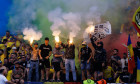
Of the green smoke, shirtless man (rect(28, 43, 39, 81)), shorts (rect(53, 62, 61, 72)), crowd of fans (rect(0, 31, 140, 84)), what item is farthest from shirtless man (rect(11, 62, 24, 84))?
the green smoke

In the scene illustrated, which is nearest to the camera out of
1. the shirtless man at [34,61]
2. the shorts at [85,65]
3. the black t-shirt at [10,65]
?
the shirtless man at [34,61]

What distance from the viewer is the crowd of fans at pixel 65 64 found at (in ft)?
32.9

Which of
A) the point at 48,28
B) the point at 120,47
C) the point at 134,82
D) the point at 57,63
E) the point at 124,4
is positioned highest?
the point at 124,4

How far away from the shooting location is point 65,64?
33.2ft

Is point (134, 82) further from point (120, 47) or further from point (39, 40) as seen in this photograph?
point (39, 40)

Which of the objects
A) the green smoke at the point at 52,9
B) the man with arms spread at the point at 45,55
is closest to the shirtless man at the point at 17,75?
the man with arms spread at the point at 45,55

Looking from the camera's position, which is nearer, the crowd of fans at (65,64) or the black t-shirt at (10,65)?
the crowd of fans at (65,64)

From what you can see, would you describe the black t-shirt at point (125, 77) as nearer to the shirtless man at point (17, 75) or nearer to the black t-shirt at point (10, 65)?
the shirtless man at point (17, 75)

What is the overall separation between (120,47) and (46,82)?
4150mm

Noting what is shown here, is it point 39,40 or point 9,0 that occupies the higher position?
point 9,0

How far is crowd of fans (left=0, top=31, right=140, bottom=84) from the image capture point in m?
10.0

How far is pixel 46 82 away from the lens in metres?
9.82

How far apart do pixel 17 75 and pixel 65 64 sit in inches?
88.9

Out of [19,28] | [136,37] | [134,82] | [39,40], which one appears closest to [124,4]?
[136,37]
